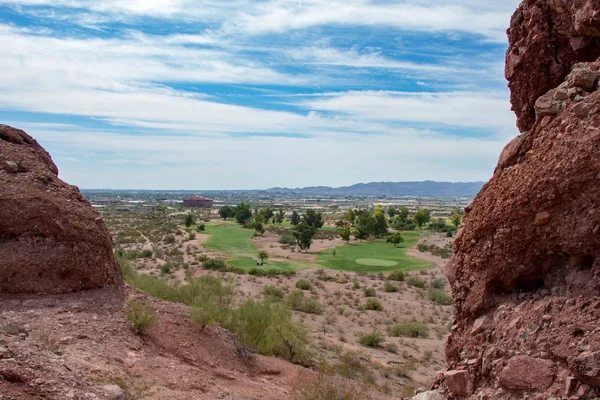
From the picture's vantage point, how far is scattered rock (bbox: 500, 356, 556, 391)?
182 inches

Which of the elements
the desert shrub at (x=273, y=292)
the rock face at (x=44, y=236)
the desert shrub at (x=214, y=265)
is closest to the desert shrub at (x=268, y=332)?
the rock face at (x=44, y=236)

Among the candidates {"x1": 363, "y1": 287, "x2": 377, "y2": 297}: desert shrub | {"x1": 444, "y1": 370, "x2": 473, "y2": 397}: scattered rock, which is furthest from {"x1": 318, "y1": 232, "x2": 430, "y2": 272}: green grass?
{"x1": 444, "y1": 370, "x2": 473, "y2": 397}: scattered rock

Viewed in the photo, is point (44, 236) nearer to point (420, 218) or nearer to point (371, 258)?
point (371, 258)

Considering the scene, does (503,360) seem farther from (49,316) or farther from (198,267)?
(198,267)

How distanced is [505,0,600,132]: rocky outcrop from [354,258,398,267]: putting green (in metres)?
35.9

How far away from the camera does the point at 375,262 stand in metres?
43.1

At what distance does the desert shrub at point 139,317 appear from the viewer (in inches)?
396

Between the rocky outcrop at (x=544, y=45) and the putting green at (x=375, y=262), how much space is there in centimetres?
3585

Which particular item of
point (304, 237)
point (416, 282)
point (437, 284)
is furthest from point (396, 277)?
point (304, 237)

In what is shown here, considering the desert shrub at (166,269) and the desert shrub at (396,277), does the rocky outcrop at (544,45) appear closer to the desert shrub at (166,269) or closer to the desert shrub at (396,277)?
the desert shrub at (166,269)

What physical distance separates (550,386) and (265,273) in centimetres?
3045

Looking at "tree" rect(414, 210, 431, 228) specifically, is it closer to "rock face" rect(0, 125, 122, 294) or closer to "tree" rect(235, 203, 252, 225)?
"tree" rect(235, 203, 252, 225)

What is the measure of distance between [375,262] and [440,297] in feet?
48.4

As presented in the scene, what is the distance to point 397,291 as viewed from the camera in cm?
3123
